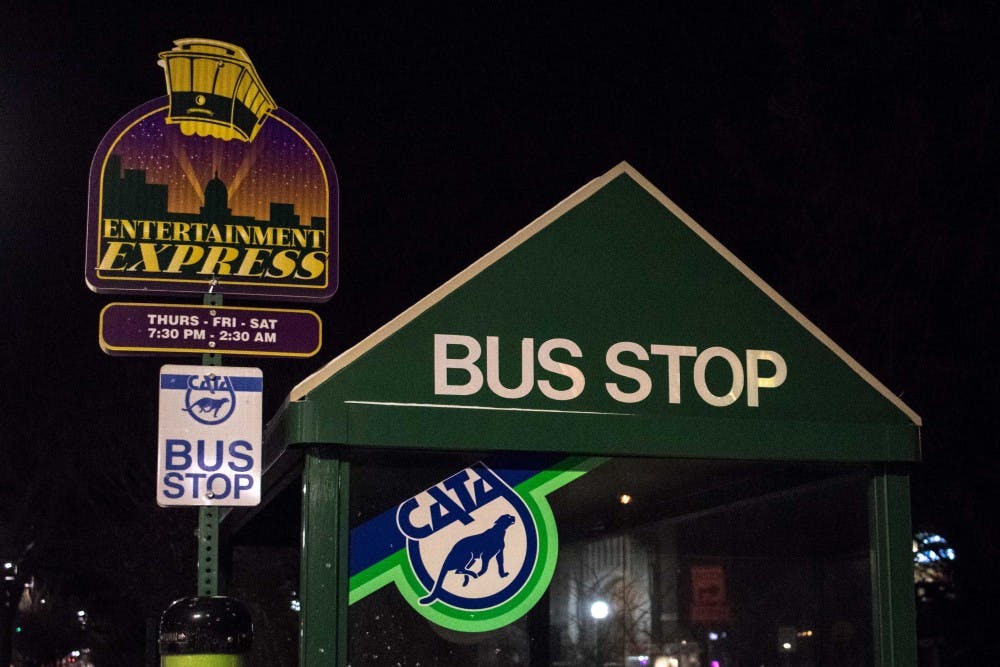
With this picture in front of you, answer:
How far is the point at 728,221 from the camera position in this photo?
52.4 ft

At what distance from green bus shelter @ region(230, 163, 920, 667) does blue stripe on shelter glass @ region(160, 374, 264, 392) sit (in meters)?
0.21

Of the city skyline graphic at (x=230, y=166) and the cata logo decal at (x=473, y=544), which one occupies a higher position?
the city skyline graphic at (x=230, y=166)

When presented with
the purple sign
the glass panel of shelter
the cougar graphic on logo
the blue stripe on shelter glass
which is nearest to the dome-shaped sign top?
the purple sign

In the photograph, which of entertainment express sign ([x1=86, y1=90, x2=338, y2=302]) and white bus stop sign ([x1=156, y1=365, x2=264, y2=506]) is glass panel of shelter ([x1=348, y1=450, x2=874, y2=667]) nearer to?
white bus stop sign ([x1=156, y1=365, x2=264, y2=506])

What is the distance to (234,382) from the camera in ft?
15.8

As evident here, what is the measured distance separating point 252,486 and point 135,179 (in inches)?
52.2

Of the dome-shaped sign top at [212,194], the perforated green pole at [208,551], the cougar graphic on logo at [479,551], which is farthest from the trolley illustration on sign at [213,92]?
the cougar graphic on logo at [479,551]

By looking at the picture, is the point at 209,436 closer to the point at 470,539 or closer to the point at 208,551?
the point at 208,551

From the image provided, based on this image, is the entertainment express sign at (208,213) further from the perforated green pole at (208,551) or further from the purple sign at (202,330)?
the perforated green pole at (208,551)

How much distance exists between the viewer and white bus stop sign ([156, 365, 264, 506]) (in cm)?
473

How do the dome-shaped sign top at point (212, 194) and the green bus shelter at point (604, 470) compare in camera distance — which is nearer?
the green bus shelter at point (604, 470)

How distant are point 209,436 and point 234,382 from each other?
8.5 inches

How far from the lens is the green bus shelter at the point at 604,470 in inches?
179

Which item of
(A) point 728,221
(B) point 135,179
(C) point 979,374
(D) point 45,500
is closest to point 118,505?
(D) point 45,500
